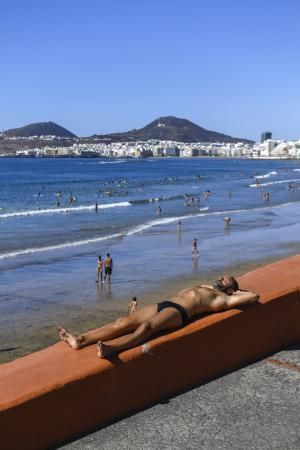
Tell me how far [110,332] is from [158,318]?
419 mm

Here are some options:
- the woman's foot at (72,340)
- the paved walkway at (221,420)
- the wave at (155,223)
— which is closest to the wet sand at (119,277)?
the wave at (155,223)

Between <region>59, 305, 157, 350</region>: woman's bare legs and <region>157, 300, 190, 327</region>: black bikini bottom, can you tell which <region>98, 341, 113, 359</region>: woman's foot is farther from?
<region>157, 300, 190, 327</region>: black bikini bottom

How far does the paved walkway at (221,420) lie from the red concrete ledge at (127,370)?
141 mm

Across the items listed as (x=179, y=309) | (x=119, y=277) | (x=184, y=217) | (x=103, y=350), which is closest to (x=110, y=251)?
(x=119, y=277)

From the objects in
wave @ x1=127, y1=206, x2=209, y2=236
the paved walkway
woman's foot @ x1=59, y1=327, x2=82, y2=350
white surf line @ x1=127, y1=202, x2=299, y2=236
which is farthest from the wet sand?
the paved walkway

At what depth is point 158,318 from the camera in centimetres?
530

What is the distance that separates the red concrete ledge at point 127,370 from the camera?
444 cm

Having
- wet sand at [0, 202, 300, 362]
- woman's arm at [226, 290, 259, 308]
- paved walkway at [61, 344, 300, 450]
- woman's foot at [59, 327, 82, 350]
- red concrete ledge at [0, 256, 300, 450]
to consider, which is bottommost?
wet sand at [0, 202, 300, 362]

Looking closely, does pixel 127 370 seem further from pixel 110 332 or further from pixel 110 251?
pixel 110 251

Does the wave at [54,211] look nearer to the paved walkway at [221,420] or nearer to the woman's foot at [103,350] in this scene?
the paved walkway at [221,420]

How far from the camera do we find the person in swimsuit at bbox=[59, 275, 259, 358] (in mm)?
5094

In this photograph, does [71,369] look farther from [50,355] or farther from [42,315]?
[42,315]

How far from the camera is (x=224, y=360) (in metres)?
5.71

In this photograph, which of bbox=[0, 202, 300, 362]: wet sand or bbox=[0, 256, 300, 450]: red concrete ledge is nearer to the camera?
bbox=[0, 256, 300, 450]: red concrete ledge
